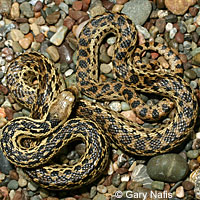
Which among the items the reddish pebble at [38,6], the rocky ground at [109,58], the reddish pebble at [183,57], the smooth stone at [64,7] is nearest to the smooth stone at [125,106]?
the rocky ground at [109,58]

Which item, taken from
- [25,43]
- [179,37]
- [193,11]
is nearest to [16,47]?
[25,43]

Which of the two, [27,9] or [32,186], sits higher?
[27,9]

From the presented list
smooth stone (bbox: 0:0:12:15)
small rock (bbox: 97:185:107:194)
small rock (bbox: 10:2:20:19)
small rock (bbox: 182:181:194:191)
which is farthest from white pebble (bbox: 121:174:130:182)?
smooth stone (bbox: 0:0:12:15)

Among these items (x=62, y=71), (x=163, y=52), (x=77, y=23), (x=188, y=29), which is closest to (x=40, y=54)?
(x=62, y=71)

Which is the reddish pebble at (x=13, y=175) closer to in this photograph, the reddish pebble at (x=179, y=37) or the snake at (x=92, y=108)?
the snake at (x=92, y=108)

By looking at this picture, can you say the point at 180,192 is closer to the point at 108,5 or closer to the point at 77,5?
the point at 108,5
